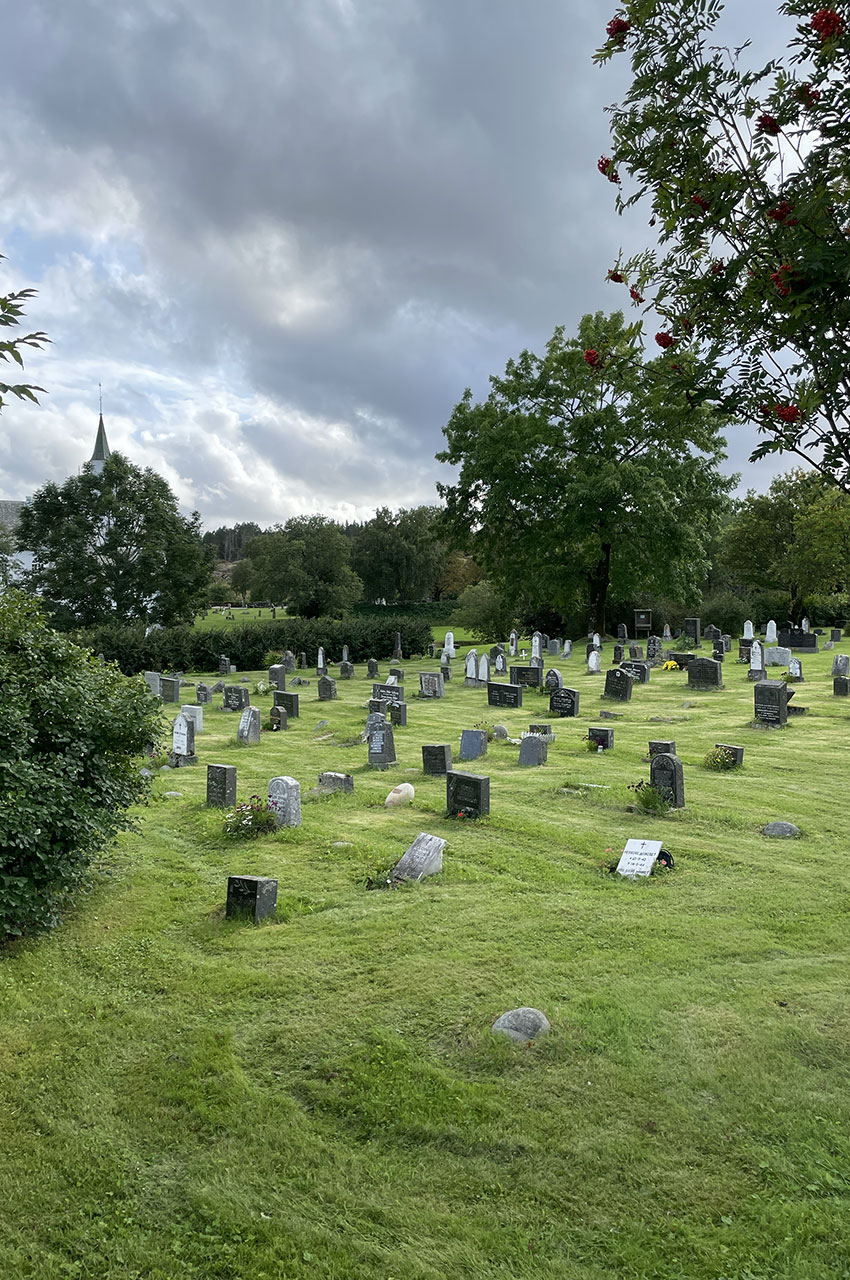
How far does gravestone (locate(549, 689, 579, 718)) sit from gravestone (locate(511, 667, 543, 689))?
4.64 meters

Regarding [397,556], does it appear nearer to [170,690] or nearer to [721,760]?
[170,690]

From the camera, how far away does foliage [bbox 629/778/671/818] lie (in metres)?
10.4

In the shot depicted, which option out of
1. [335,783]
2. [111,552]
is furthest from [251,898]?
[111,552]

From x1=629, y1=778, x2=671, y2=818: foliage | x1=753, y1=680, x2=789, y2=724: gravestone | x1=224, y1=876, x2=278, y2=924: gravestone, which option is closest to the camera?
x1=224, y1=876, x2=278, y2=924: gravestone

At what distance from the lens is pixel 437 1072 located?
4781mm

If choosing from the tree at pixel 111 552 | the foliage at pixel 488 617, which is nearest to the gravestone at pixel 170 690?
the tree at pixel 111 552

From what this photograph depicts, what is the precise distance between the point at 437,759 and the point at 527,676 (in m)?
11.9

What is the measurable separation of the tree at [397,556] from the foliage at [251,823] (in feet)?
203

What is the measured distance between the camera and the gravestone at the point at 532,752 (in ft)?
45.3

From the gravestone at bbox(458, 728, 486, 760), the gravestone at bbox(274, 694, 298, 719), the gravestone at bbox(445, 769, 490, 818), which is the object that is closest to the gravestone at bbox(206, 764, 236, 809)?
the gravestone at bbox(445, 769, 490, 818)

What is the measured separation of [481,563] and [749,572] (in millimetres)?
17041

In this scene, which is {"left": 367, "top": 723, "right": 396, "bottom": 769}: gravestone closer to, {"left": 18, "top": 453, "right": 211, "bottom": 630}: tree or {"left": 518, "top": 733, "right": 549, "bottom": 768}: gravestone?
{"left": 518, "top": 733, "right": 549, "bottom": 768}: gravestone

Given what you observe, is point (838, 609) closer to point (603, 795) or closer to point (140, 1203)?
point (603, 795)

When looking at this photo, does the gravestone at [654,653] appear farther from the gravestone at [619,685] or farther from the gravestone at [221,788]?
the gravestone at [221,788]
